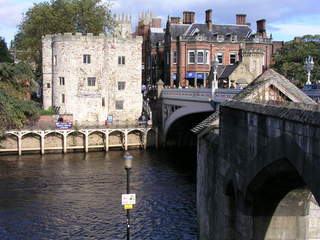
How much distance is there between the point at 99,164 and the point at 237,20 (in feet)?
122

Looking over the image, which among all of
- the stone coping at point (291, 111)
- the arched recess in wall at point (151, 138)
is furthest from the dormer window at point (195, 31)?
the stone coping at point (291, 111)

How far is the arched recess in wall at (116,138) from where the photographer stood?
50.2 m

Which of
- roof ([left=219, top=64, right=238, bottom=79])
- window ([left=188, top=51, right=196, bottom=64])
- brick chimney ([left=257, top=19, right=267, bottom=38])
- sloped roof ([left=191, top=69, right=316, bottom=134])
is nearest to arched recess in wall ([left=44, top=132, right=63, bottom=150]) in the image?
roof ([left=219, top=64, right=238, bottom=79])

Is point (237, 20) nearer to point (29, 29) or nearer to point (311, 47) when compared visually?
point (311, 47)

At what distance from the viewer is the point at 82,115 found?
52750 mm

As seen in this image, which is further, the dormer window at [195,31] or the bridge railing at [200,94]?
the dormer window at [195,31]

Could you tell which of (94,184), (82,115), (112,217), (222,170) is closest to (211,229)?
(222,170)

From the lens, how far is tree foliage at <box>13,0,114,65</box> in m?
61.2

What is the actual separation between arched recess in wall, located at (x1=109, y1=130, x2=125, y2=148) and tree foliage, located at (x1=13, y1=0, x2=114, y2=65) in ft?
65.0

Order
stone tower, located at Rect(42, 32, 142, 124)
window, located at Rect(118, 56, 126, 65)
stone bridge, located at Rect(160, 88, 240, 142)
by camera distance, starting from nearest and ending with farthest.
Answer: stone bridge, located at Rect(160, 88, 240, 142) → stone tower, located at Rect(42, 32, 142, 124) → window, located at Rect(118, 56, 126, 65)

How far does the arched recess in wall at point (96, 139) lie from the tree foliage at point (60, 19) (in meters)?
19.4

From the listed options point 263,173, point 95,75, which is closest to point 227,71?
point 95,75

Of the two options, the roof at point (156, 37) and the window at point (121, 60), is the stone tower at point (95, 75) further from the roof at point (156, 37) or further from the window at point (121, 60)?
the roof at point (156, 37)

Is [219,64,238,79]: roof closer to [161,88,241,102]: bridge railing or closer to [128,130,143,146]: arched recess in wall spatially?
[161,88,241,102]: bridge railing
